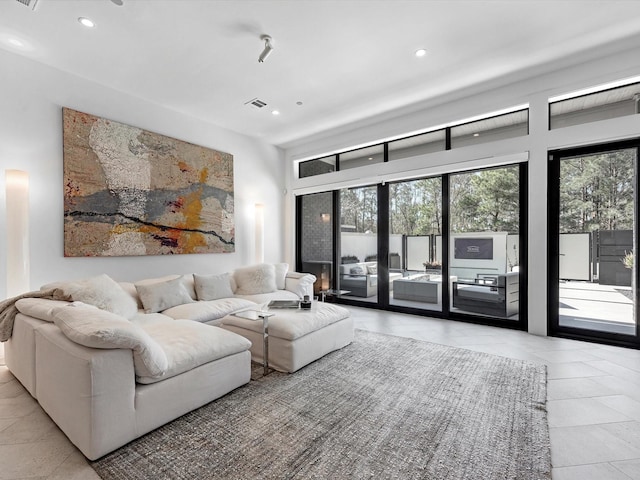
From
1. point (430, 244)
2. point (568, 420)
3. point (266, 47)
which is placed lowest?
point (568, 420)

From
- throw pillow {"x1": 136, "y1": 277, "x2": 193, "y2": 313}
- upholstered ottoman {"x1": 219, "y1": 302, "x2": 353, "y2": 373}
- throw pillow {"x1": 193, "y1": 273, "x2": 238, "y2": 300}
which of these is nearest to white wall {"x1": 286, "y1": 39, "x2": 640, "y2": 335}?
upholstered ottoman {"x1": 219, "y1": 302, "x2": 353, "y2": 373}

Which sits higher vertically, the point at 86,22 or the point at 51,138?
the point at 86,22

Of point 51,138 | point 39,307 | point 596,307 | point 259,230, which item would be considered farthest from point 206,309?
point 596,307

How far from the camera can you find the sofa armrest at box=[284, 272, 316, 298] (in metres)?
4.96

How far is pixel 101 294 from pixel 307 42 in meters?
3.14

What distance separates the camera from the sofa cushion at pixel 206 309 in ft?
11.1

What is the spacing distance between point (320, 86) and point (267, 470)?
12.9 feet

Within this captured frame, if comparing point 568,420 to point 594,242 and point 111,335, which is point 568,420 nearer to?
point 594,242

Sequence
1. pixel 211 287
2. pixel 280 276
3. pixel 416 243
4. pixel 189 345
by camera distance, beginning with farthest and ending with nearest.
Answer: pixel 280 276 < pixel 416 243 < pixel 211 287 < pixel 189 345

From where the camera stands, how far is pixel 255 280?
4664 mm

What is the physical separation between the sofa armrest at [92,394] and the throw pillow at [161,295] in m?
1.63

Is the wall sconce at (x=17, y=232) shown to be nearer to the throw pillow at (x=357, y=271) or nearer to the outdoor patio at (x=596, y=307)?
the throw pillow at (x=357, y=271)

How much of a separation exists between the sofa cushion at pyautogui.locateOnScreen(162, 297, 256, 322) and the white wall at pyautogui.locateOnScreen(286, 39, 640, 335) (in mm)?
3085

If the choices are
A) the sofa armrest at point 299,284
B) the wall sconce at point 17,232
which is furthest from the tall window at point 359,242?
the wall sconce at point 17,232
